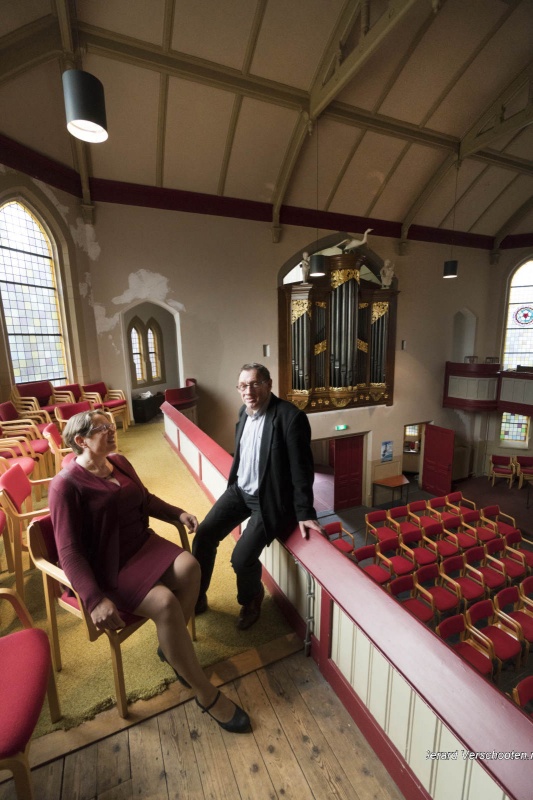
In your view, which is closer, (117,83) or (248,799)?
(248,799)

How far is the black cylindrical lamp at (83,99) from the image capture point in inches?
71.3

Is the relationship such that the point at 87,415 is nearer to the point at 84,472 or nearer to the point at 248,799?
the point at 84,472

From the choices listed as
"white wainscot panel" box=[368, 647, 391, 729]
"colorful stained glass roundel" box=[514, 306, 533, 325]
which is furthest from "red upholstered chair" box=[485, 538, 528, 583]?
"colorful stained glass roundel" box=[514, 306, 533, 325]

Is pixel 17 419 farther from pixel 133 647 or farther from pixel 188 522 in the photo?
pixel 188 522

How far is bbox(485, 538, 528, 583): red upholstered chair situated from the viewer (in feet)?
16.5

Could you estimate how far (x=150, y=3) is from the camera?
14.4 feet

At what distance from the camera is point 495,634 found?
12.7ft

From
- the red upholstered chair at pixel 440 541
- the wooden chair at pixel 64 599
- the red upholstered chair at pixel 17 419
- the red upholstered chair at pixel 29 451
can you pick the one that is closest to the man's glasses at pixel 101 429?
the wooden chair at pixel 64 599

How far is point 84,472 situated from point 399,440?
31.6 ft

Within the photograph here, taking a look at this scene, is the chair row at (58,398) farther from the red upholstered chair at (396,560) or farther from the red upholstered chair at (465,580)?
the red upholstered chair at (465,580)

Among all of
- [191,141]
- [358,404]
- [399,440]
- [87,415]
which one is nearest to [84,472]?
[87,415]

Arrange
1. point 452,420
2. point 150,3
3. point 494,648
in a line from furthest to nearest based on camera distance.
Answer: point 452,420
point 150,3
point 494,648

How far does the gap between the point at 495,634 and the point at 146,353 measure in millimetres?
9592

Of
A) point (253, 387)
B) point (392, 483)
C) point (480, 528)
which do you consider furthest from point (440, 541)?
point (253, 387)
